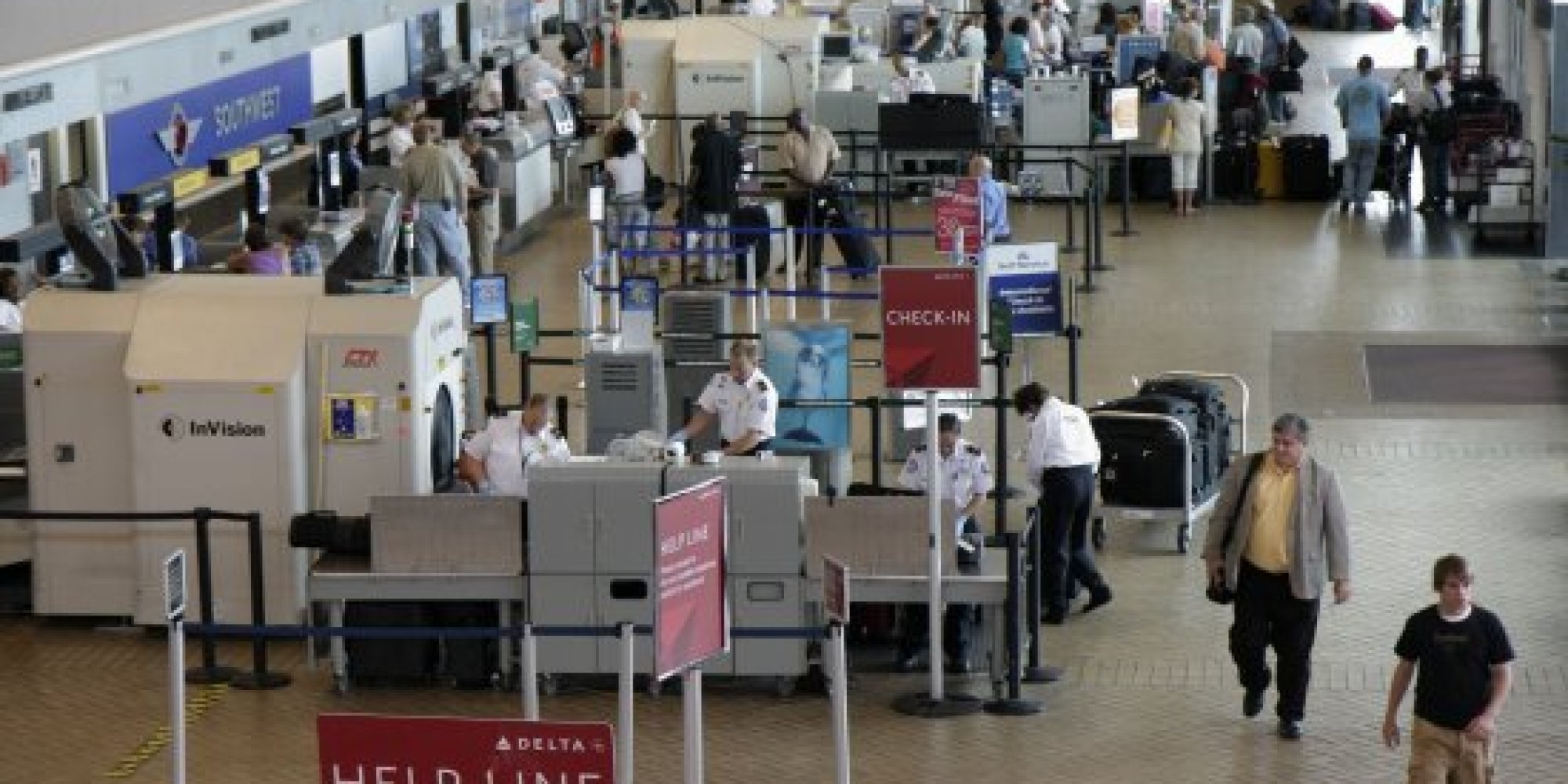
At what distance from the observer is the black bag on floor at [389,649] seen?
1644 centimetres

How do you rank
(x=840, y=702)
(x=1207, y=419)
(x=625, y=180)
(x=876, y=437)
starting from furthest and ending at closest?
(x=625, y=180) < (x=1207, y=419) < (x=876, y=437) < (x=840, y=702)

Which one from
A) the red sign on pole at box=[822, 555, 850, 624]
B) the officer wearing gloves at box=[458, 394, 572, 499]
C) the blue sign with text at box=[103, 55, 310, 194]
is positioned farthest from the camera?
the blue sign with text at box=[103, 55, 310, 194]

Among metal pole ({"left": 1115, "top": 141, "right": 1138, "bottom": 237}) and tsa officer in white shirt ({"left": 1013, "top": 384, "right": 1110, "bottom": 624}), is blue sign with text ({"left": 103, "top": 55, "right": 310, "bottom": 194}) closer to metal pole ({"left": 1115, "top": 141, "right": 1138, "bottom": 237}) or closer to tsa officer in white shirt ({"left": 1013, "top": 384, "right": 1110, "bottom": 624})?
metal pole ({"left": 1115, "top": 141, "right": 1138, "bottom": 237})

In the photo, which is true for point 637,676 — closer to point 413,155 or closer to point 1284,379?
point 1284,379

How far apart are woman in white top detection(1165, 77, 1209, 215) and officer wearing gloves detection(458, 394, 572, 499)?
16095mm

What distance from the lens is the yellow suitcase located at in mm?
33969

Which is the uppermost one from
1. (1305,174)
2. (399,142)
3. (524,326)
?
(399,142)

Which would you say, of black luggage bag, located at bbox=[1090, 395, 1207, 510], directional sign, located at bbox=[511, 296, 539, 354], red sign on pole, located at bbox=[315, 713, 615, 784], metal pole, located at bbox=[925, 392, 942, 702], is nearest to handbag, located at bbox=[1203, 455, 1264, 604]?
metal pole, located at bbox=[925, 392, 942, 702]

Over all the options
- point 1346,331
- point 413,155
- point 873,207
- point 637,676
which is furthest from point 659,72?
point 637,676

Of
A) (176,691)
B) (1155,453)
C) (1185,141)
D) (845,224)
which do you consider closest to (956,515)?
(1155,453)

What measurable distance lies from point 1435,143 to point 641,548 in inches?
718

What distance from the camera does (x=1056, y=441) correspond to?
17.3 metres

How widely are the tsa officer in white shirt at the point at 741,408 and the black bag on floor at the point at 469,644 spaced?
2398 millimetres

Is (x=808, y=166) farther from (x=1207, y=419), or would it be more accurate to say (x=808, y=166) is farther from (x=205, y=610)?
(x=205, y=610)
